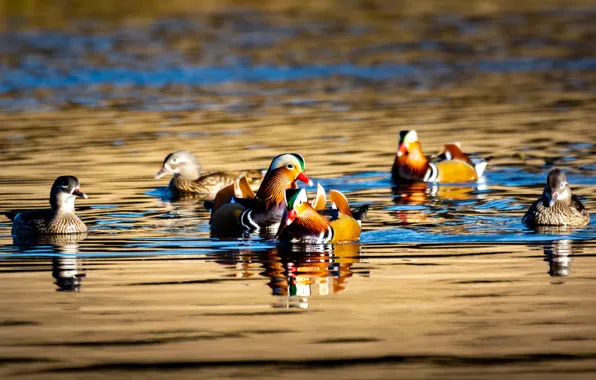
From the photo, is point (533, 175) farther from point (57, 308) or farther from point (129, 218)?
point (57, 308)

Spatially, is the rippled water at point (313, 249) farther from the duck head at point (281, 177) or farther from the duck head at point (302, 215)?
the duck head at point (281, 177)

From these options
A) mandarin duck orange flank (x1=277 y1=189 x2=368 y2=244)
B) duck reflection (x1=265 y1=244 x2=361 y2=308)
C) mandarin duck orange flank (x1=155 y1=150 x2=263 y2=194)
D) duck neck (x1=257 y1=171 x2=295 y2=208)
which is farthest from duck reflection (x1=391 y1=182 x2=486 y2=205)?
duck reflection (x1=265 y1=244 x2=361 y2=308)

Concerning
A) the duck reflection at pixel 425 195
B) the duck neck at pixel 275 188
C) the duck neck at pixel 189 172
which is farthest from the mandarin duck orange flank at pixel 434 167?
the duck neck at pixel 275 188

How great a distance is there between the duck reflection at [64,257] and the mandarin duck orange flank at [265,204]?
1715 millimetres

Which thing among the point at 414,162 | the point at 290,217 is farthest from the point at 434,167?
the point at 290,217

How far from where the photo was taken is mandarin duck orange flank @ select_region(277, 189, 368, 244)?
14.9m

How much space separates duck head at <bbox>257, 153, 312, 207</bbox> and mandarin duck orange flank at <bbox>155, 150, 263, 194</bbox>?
393 cm

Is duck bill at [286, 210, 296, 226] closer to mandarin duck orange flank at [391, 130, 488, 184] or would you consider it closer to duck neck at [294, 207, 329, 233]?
duck neck at [294, 207, 329, 233]

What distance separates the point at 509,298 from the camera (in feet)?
38.1

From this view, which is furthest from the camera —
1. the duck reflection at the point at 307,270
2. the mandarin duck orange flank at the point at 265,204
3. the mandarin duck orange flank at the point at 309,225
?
the mandarin duck orange flank at the point at 265,204

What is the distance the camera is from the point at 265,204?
1664 cm

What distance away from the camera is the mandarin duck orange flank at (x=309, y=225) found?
14.9 meters

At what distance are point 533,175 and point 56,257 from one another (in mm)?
9090

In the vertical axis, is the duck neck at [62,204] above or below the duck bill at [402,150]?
below
